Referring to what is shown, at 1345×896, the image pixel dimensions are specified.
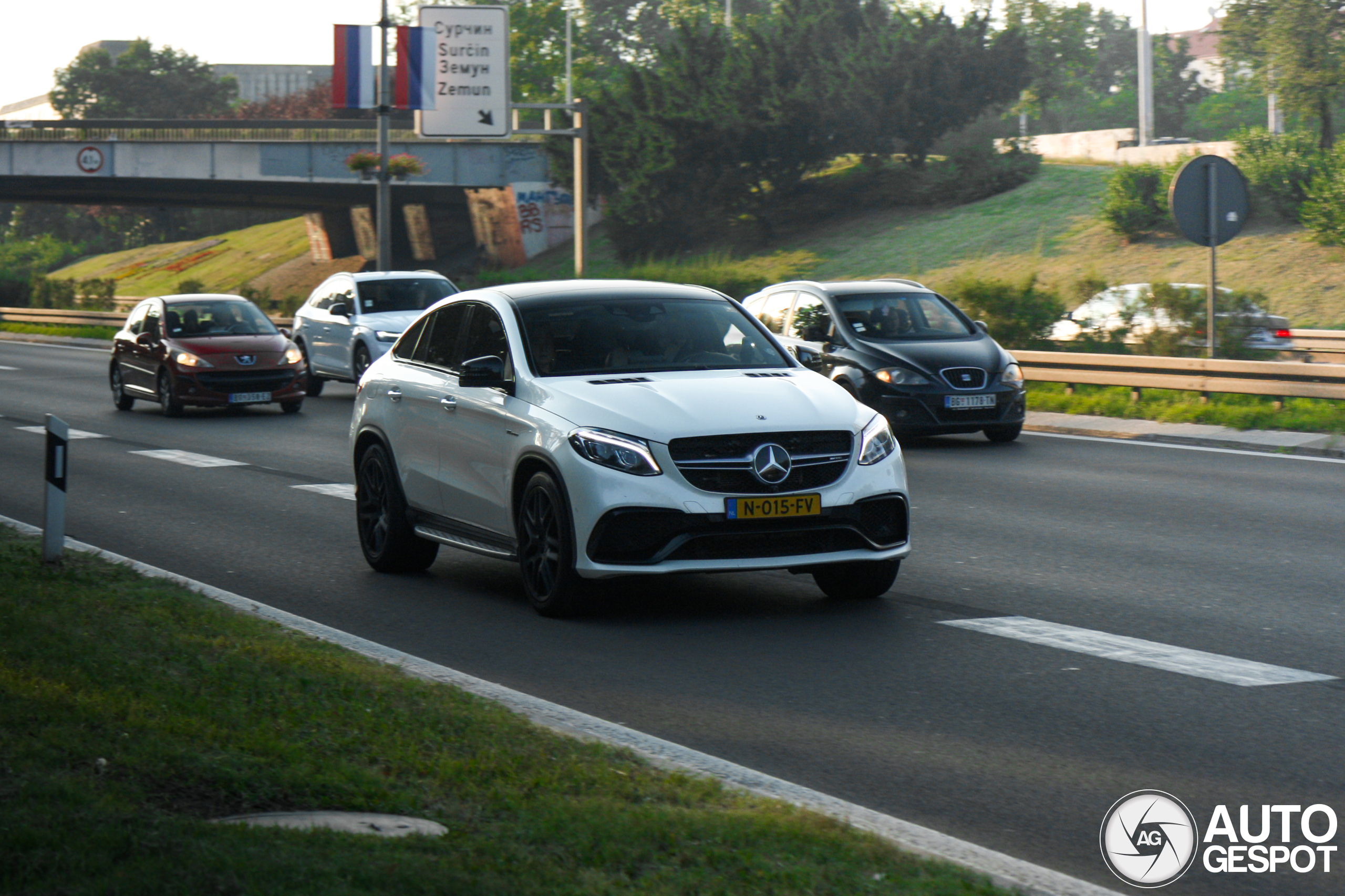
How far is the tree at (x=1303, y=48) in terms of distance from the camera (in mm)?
49594

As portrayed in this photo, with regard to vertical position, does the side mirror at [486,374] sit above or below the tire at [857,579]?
above

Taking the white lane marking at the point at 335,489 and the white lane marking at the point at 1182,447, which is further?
the white lane marking at the point at 1182,447

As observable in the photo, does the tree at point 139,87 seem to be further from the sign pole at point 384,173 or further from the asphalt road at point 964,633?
the asphalt road at point 964,633

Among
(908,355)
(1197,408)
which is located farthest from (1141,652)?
(1197,408)

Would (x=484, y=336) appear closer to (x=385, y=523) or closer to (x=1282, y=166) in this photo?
(x=385, y=523)

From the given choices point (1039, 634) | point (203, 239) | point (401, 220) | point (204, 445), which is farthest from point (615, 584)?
point (203, 239)

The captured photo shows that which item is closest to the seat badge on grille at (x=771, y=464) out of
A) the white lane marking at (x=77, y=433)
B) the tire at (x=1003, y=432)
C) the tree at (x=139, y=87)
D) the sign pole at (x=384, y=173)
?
the tire at (x=1003, y=432)

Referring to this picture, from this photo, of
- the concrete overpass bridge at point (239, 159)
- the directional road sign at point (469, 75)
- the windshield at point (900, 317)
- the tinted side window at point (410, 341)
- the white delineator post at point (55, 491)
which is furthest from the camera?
the concrete overpass bridge at point (239, 159)

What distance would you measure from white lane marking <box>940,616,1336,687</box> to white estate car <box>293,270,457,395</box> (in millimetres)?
18098

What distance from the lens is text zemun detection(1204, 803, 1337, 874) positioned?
4750mm

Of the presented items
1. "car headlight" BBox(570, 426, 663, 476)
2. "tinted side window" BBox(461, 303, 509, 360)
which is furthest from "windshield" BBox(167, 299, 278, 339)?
"car headlight" BBox(570, 426, 663, 476)

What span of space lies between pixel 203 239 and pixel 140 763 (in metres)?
106

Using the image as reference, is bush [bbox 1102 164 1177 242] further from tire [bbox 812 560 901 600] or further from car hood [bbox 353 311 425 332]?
tire [bbox 812 560 901 600]

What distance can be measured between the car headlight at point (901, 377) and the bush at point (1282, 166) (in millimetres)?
30290
